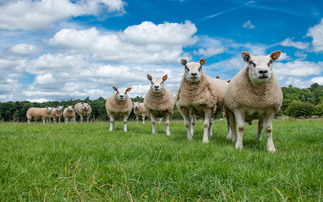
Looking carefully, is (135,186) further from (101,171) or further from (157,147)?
(157,147)

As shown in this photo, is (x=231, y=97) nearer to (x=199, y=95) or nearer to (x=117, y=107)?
(x=199, y=95)

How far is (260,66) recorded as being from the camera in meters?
5.11

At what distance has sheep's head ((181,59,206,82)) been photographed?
6570 mm

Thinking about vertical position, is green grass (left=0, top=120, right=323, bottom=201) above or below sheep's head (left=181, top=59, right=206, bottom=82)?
below

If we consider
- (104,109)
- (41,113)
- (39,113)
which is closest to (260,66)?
(41,113)

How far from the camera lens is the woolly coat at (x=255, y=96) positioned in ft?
17.9

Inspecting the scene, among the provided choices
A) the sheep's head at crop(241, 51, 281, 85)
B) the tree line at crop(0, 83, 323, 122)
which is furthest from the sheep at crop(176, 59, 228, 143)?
the tree line at crop(0, 83, 323, 122)

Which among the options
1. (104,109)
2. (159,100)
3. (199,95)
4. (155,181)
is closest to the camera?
(155,181)

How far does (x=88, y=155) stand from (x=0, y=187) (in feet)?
5.45

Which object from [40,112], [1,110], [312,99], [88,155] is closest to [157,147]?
[88,155]

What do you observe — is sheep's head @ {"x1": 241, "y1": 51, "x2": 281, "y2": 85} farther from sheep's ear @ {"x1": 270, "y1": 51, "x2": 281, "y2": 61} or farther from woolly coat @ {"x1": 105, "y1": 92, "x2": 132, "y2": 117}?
woolly coat @ {"x1": 105, "y1": 92, "x2": 132, "y2": 117}

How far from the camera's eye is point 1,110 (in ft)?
180

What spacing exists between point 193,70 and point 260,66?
75.7 inches

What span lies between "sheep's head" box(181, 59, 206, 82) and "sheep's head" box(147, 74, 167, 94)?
2.52m
